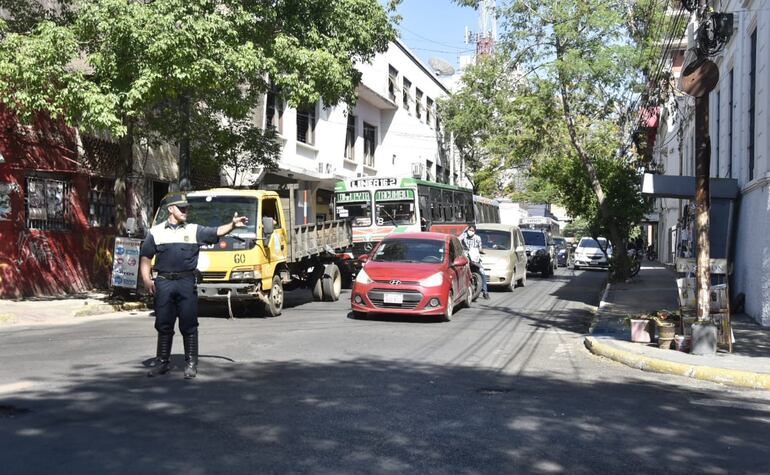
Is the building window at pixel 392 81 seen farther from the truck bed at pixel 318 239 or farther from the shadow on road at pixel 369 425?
the shadow on road at pixel 369 425

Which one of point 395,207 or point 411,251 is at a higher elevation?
point 395,207

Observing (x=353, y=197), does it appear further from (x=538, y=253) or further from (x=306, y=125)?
(x=538, y=253)

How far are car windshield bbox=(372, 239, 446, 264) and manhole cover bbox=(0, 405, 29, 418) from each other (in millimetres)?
8430

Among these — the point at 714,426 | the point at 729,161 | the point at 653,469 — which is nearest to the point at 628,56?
the point at 729,161

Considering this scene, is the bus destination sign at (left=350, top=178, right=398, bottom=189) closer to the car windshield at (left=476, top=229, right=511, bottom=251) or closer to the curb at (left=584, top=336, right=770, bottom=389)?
the car windshield at (left=476, top=229, right=511, bottom=251)

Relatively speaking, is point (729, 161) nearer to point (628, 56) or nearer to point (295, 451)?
point (628, 56)

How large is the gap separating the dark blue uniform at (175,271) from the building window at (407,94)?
35.1 metres

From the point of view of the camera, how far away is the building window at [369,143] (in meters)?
38.0

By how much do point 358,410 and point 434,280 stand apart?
22.9 ft

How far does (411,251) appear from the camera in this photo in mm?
14320

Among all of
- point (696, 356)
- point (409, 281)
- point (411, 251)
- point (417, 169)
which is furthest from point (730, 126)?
point (417, 169)

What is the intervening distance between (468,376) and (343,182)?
13.5 m

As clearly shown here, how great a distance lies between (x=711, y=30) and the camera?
37.8 feet

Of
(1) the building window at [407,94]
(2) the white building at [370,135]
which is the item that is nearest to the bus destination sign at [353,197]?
(2) the white building at [370,135]
